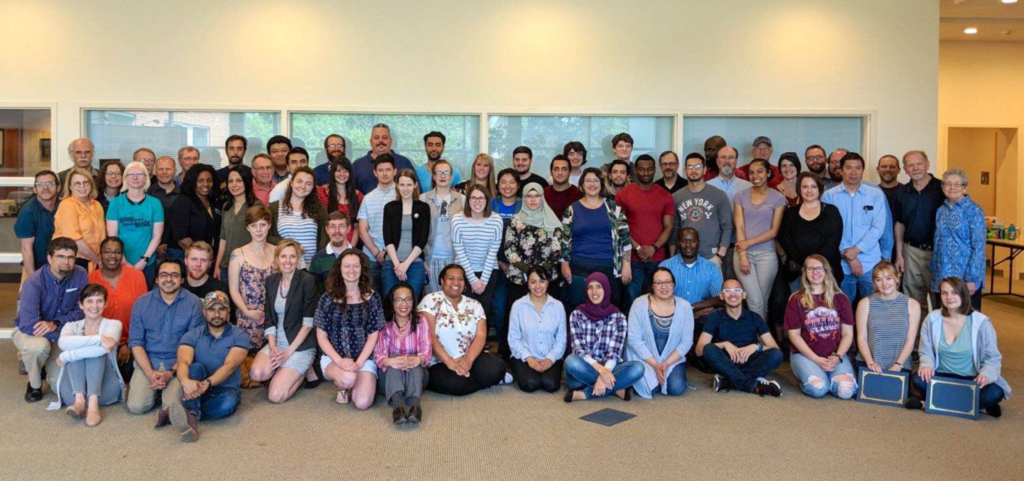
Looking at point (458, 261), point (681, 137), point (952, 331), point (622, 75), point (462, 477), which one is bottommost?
point (462, 477)

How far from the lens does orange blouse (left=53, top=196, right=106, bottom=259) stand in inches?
210

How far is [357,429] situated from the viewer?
424 cm

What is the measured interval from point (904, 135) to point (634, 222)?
315cm

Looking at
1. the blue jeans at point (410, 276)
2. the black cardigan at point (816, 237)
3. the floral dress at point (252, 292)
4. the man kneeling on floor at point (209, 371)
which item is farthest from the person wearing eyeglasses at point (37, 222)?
the black cardigan at point (816, 237)

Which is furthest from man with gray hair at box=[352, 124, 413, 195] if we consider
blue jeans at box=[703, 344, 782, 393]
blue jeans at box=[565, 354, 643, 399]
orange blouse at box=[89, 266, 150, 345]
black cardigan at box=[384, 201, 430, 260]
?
blue jeans at box=[703, 344, 782, 393]

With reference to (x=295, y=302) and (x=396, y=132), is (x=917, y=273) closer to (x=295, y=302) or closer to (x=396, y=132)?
(x=396, y=132)

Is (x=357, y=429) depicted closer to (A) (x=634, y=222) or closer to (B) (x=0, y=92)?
(A) (x=634, y=222)

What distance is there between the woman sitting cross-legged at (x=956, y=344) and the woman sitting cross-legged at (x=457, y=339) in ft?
8.67

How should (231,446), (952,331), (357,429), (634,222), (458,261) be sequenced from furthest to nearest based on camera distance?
(634,222) → (458,261) → (952,331) → (357,429) → (231,446)

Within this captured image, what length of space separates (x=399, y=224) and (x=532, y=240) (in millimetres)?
968

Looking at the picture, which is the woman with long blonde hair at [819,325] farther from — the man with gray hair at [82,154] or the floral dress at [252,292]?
the man with gray hair at [82,154]

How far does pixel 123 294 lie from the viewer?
5000mm

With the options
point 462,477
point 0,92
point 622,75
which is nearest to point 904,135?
point 622,75

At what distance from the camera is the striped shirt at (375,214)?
18.6 feet
